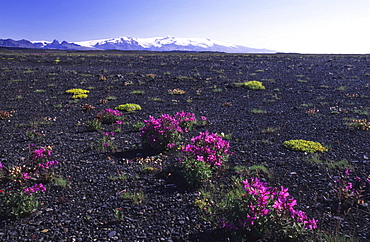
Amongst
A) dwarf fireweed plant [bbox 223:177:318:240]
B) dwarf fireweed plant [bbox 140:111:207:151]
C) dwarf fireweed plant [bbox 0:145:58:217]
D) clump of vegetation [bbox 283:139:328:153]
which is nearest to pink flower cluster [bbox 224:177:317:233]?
dwarf fireweed plant [bbox 223:177:318:240]

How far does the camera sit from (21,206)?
213 inches

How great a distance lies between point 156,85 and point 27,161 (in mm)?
17389

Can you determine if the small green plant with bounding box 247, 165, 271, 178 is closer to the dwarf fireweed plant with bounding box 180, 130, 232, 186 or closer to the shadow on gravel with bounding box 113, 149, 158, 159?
the dwarf fireweed plant with bounding box 180, 130, 232, 186

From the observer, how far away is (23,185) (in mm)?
6477

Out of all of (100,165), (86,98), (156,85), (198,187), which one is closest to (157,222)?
(198,187)

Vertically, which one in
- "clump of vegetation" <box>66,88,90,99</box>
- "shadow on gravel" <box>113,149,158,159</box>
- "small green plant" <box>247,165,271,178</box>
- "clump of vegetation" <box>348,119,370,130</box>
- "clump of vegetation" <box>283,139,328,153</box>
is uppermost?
"clump of vegetation" <box>66,88,90,99</box>

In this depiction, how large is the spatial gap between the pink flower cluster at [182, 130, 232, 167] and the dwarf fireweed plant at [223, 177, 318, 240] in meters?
2.58

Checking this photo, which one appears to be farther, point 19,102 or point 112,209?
A: point 19,102

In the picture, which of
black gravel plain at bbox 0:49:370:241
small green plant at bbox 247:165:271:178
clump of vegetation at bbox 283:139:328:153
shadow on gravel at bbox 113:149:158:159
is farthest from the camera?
clump of vegetation at bbox 283:139:328:153

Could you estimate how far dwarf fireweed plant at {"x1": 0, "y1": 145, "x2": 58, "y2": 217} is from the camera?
5445mm

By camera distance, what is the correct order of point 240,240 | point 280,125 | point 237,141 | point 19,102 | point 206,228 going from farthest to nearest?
1. point 19,102
2. point 280,125
3. point 237,141
4. point 206,228
5. point 240,240

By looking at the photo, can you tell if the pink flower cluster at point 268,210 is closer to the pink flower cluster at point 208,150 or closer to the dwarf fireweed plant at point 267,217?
the dwarf fireweed plant at point 267,217

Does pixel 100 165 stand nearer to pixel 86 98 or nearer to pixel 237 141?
pixel 237 141

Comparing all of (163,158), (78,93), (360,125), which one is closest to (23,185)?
(163,158)
